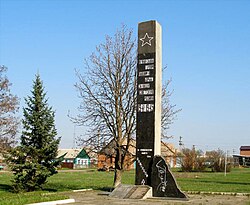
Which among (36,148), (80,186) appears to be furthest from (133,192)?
(80,186)

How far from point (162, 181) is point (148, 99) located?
369cm

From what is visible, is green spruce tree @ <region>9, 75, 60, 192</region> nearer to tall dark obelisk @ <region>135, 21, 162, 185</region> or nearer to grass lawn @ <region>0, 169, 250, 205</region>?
grass lawn @ <region>0, 169, 250, 205</region>

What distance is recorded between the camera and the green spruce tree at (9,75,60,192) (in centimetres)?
2106

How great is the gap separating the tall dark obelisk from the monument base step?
0.67 metres

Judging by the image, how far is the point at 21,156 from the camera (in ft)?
69.4

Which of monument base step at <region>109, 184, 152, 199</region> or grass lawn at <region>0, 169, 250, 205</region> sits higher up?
monument base step at <region>109, 184, 152, 199</region>

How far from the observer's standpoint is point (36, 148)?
21438 millimetres

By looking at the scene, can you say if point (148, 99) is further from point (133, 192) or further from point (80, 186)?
point (80, 186)

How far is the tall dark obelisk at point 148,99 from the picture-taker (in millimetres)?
17688

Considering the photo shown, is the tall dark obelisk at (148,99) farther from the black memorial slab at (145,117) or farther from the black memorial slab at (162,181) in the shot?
the black memorial slab at (162,181)

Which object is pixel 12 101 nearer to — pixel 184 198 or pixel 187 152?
pixel 184 198

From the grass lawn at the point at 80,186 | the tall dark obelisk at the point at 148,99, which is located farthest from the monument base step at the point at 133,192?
the grass lawn at the point at 80,186

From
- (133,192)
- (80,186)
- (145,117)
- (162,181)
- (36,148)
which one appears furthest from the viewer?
(80,186)

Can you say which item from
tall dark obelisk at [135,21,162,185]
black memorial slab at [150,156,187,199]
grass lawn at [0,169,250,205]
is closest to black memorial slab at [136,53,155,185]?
tall dark obelisk at [135,21,162,185]
